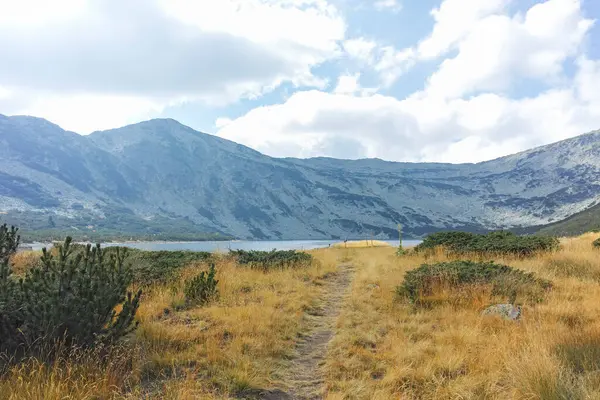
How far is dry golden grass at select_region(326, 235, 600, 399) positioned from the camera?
4.95 m

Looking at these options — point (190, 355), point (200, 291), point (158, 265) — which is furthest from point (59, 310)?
point (158, 265)

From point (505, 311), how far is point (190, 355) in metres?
7.05

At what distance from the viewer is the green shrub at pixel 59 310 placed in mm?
5488

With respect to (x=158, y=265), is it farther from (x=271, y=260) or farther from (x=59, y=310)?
(x=59, y=310)

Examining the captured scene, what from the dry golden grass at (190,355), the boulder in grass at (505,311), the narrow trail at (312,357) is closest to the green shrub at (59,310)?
the dry golden grass at (190,355)

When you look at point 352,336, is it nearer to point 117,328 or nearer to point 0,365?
point 117,328

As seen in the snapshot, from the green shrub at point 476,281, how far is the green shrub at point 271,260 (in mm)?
7678

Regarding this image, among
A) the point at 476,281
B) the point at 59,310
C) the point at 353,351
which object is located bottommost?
the point at 353,351

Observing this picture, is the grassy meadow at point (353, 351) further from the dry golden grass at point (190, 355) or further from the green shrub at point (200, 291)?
the green shrub at point (200, 291)

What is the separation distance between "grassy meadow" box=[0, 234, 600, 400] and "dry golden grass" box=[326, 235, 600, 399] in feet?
0.08

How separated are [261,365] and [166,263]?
1138cm

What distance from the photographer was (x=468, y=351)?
6.51m

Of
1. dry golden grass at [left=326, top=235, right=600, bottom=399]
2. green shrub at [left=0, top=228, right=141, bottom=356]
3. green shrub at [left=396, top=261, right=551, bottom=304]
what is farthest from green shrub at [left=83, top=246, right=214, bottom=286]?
green shrub at [left=396, top=261, right=551, bottom=304]

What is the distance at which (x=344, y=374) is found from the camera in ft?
20.1
